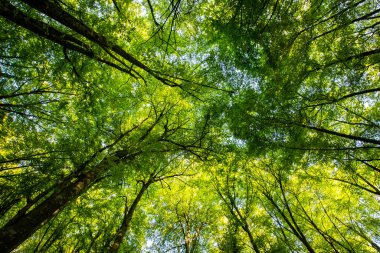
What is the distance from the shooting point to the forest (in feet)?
12.1

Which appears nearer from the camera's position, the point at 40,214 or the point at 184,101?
the point at 40,214

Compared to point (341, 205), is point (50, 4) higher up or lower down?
lower down

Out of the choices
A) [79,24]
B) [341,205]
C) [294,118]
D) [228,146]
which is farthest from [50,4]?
[341,205]

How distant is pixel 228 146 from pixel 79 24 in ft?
18.5

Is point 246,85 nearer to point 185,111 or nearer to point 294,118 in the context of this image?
point 294,118

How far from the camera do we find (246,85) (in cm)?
598

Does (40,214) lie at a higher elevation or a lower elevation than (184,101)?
lower

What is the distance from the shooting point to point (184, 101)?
27.2 feet

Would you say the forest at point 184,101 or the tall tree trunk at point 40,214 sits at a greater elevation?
the forest at point 184,101

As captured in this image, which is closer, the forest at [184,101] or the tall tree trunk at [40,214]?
the tall tree trunk at [40,214]

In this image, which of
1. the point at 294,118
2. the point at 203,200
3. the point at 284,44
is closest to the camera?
the point at 284,44

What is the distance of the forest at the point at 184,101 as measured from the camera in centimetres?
367

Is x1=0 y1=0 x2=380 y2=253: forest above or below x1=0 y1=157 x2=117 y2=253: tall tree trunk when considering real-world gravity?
above

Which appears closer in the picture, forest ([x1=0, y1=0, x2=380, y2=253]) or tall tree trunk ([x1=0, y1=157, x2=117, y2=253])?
tall tree trunk ([x1=0, y1=157, x2=117, y2=253])
